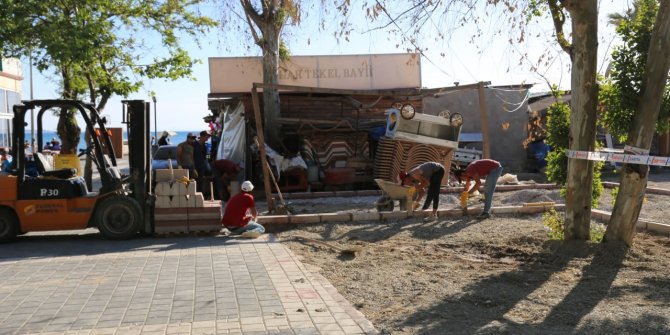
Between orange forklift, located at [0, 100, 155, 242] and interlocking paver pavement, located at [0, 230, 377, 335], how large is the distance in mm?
542

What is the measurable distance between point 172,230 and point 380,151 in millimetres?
7885

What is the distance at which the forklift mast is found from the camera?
36.8 feet

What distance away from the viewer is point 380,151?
17719 millimetres

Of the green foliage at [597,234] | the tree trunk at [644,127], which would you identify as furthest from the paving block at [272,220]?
the tree trunk at [644,127]

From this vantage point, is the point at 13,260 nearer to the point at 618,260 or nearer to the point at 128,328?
the point at 128,328

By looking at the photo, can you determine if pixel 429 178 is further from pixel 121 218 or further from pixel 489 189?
pixel 121 218

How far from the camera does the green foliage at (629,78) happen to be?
8.52 metres

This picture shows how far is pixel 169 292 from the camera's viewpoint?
23.2ft

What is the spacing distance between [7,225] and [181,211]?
272 centimetres

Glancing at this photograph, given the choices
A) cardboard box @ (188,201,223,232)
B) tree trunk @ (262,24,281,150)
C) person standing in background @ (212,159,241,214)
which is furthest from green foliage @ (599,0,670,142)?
tree trunk @ (262,24,281,150)

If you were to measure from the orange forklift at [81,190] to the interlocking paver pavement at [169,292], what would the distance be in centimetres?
54

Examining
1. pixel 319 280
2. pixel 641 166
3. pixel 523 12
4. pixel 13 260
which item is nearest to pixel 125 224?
pixel 13 260

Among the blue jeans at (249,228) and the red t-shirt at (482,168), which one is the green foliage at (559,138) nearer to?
the red t-shirt at (482,168)

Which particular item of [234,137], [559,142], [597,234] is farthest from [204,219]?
[234,137]
